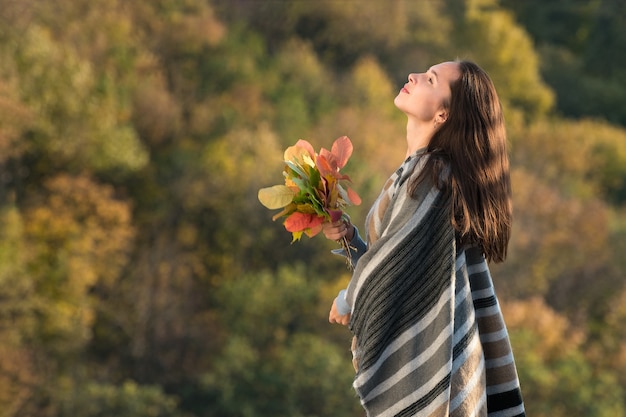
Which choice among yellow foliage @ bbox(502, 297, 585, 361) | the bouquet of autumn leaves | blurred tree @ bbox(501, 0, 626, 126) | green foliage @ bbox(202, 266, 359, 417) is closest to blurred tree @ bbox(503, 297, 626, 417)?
yellow foliage @ bbox(502, 297, 585, 361)

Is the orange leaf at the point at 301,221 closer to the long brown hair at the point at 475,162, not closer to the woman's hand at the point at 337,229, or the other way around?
the woman's hand at the point at 337,229

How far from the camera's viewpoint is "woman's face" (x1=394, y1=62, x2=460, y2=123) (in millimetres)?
2186

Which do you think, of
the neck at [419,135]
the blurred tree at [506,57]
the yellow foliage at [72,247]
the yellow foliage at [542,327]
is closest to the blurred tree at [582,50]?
the blurred tree at [506,57]

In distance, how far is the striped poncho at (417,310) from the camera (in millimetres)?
2092

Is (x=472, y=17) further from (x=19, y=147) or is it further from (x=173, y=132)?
(x=19, y=147)

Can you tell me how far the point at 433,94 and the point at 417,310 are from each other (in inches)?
17.8

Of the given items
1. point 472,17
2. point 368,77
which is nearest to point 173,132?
point 368,77

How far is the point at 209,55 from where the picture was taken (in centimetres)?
2767

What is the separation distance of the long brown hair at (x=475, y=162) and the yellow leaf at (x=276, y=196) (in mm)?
311

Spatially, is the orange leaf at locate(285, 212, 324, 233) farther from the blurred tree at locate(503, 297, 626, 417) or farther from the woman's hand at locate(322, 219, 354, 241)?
the blurred tree at locate(503, 297, 626, 417)

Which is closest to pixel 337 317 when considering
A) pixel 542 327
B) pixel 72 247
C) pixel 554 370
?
pixel 554 370

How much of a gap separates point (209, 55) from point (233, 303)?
932 cm

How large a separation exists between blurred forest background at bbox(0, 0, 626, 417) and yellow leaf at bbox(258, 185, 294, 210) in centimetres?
1559

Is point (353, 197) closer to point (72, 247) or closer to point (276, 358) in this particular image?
point (276, 358)
